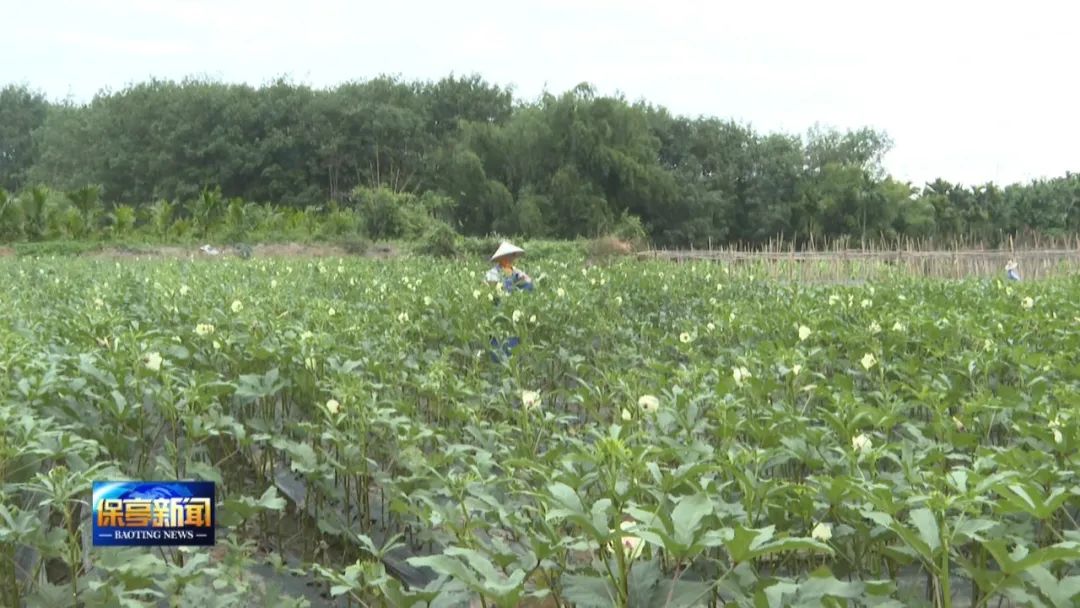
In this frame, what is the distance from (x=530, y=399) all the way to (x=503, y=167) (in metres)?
35.4

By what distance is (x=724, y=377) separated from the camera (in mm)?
3406

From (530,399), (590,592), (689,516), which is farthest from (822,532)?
(530,399)

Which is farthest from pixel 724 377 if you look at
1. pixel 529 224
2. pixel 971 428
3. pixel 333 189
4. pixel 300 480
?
pixel 333 189

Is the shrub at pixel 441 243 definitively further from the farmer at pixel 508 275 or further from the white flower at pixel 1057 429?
the white flower at pixel 1057 429

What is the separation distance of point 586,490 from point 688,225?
121ft

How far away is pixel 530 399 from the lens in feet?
10.1

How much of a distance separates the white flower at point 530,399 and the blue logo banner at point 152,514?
1.17 metres

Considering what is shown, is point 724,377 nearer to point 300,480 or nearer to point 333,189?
point 300,480

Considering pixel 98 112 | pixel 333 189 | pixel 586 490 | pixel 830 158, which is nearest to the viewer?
pixel 586 490

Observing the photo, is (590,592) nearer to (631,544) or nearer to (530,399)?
(631,544)

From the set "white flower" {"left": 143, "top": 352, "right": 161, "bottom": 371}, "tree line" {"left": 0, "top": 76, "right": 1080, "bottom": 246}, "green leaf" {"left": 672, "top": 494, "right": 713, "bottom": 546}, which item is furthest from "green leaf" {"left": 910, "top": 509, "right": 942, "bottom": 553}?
"tree line" {"left": 0, "top": 76, "right": 1080, "bottom": 246}

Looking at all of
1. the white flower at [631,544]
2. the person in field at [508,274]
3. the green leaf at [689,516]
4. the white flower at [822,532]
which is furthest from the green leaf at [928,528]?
the person in field at [508,274]

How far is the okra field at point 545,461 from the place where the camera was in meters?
1.78

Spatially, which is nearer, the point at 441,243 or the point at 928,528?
the point at 928,528
